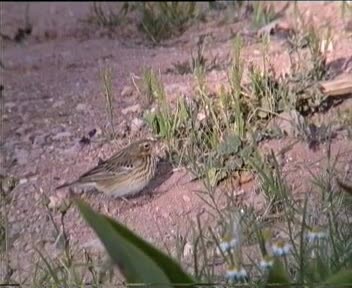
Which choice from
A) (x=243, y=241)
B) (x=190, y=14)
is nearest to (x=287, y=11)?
(x=190, y=14)

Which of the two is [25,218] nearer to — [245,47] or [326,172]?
[326,172]

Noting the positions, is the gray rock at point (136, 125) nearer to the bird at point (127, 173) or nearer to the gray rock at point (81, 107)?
the bird at point (127, 173)

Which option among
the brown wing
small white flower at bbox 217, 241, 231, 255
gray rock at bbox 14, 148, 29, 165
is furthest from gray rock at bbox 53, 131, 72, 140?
small white flower at bbox 217, 241, 231, 255

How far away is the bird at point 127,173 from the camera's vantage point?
5.28 m

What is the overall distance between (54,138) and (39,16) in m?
3.28

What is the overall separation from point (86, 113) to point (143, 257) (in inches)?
103

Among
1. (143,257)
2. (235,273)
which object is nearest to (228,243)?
(235,273)

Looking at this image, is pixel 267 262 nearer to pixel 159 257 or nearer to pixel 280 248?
pixel 280 248

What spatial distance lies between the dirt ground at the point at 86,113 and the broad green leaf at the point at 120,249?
48.9 inches

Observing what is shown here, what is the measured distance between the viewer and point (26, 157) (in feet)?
18.9

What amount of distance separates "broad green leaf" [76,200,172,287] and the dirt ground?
1.24m

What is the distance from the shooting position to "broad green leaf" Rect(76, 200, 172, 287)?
3512 mm

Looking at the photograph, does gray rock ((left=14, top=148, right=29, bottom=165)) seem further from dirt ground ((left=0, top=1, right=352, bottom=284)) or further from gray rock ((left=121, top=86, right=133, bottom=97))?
gray rock ((left=121, top=86, right=133, bottom=97))

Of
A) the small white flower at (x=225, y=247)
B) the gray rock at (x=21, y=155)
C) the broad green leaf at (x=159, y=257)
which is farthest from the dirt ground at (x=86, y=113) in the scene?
the broad green leaf at (x=159, y=257)
